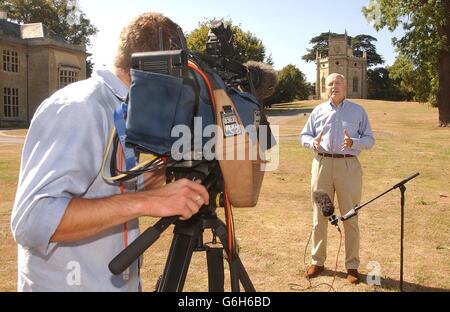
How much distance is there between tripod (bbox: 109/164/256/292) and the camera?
1862 mm

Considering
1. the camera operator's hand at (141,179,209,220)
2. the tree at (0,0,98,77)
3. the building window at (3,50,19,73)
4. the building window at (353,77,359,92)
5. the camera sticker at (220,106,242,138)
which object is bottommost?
the camera operator's hand at (141,179,209,220)

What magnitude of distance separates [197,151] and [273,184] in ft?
34.7

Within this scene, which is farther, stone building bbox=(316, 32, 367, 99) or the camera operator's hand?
stone building bbox=(316, 32, 367, 99)

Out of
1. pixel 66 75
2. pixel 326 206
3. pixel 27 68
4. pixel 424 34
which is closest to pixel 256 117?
pixel 326 206

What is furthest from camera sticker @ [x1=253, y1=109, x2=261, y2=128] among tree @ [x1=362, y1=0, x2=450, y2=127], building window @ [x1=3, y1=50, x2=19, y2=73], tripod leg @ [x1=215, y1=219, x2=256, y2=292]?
building window @ [x1=3, y1=50, x2=19, y2=73]

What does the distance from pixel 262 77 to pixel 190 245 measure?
3.21ft

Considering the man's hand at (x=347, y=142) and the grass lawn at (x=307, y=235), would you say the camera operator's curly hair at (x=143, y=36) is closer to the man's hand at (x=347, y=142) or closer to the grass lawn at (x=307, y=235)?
the grass lawn at (x=307, y=235)

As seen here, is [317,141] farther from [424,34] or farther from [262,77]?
[424,34]

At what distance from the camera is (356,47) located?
107562 millimetres

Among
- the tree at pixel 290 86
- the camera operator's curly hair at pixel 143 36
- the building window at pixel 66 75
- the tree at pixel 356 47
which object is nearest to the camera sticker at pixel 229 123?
the camera operator's curly hair at pixel 143 36

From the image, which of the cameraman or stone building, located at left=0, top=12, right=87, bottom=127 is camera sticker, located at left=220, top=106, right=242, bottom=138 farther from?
stone building, located at left=0, top=12, right=87, bottom=127

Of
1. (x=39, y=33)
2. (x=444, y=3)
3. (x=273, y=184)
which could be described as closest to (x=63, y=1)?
(x=39, y=33)
